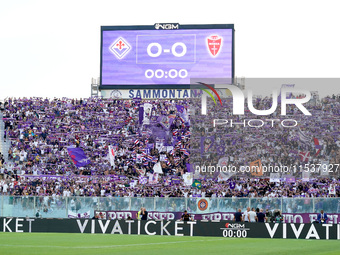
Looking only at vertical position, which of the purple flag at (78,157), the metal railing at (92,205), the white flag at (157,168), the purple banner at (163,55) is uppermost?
the purple banner at (163,55)

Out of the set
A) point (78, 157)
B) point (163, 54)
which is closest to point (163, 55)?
point (163, 54)

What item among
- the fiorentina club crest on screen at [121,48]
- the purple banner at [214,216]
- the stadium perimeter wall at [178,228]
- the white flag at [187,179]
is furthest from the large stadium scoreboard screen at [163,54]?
the stadium perimeter wall at [178,228]

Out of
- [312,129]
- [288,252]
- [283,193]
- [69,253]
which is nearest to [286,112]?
[312,129]

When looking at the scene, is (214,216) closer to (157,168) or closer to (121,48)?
(157,168)

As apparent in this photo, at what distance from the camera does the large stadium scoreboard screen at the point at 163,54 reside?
5038cm

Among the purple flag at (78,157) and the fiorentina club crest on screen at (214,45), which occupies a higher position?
the fiorentina club crest on screen at (214,45)

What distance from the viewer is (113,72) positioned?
2031 inches

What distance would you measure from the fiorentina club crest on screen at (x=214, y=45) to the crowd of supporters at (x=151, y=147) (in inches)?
175

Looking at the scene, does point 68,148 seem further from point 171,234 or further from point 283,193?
point 171,234

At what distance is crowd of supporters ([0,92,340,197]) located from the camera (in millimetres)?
39219

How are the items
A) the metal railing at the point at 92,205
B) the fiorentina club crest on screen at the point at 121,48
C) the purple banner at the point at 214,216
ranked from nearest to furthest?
the purple banner at the point at 214,216
the metal railing at the point at 92,205
the fiorentina club crest on screen at the point at 121,48

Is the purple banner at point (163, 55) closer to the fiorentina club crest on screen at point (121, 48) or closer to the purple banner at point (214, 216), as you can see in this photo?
the fiorentina club crest on screen at point (121, 48)

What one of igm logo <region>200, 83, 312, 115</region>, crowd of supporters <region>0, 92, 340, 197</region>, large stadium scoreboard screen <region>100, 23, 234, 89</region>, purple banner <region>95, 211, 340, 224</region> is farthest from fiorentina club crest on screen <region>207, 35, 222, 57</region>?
purple banner <region>95, 211, 340, 224</region>

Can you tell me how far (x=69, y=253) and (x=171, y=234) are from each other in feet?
36.2
